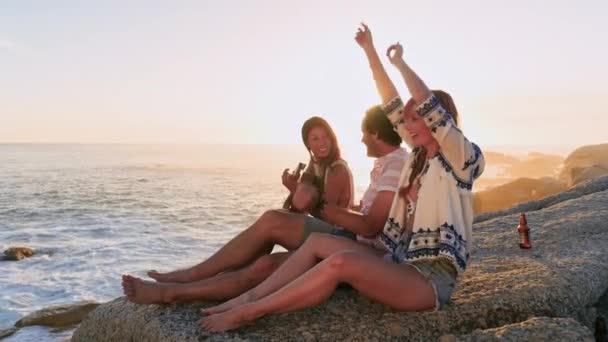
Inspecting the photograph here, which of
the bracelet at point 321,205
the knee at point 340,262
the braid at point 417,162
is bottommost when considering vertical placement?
the knee at point 340,262

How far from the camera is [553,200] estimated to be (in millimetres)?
9836

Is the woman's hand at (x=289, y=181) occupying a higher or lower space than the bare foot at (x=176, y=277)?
higher

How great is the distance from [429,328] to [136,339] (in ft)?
7.34

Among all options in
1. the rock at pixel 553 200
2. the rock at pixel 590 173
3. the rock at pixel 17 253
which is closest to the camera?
the rock at pixel 553 200

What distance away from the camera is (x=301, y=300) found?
377 centimetres

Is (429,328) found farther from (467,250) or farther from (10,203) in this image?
(10,203)

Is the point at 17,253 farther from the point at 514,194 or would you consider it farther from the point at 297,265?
the point at 514,194

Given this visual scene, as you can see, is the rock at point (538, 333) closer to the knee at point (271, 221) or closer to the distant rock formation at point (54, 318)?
the knee at point (271, 221)

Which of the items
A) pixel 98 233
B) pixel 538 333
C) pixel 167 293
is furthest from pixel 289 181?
pixel 98 233

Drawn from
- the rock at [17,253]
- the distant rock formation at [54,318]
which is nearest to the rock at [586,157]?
the rock at [17,253]

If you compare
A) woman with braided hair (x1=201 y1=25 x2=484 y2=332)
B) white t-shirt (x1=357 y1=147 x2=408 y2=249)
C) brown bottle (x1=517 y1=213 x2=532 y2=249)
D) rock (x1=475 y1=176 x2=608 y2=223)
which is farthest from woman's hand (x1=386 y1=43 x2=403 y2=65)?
rock (x1=475 y1=176 x2=608 y2=223)

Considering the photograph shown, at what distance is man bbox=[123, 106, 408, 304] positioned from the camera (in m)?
4.35

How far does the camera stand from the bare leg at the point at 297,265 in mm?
3969

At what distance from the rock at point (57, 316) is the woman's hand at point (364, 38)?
7023 millimetres
